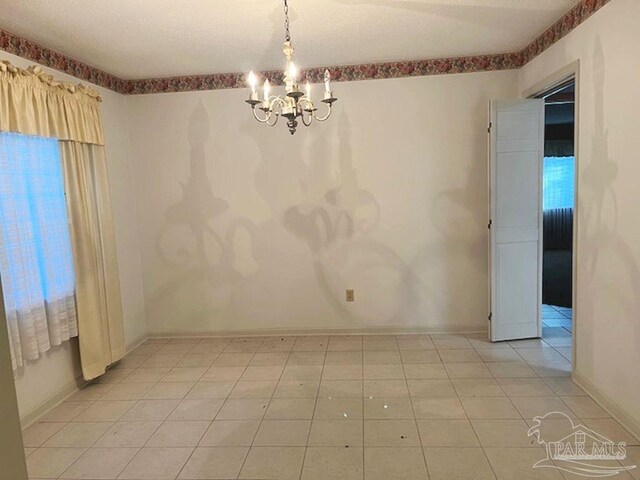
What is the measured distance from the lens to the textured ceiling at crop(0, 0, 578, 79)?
8.02 ft

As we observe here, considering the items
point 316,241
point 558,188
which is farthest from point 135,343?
point 558,188

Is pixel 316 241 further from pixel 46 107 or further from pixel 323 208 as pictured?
pixel 46 107

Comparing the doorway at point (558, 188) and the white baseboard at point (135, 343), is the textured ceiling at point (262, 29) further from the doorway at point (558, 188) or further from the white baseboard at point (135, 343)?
the doorway at point (558, 188)

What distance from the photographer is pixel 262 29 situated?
2.78 m

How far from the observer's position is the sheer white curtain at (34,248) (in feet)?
8.17

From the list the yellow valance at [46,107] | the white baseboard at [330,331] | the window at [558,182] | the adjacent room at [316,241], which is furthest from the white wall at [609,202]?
the window at [558,182]

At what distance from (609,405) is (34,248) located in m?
3.81

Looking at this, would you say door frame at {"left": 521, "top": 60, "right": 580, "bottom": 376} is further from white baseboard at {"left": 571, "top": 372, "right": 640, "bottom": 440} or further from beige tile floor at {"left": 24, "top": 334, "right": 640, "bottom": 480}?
beige tile floor at {"left": 24, "top": 334, "right": 640, "bottom": 480}

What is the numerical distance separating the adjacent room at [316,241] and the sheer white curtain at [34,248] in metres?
0.02

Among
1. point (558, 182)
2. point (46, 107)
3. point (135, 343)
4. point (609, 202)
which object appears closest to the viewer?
point (609, 202)

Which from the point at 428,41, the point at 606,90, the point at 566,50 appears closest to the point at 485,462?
the point at 606,90

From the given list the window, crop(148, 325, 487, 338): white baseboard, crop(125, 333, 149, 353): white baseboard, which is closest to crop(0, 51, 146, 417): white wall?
crop(125, 333, 149, 353): white baseboard

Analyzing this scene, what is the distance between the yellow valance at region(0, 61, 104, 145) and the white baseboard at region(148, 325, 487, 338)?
203cm

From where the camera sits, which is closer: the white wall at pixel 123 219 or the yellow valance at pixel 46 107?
the yellow valance at pixel 46 107
